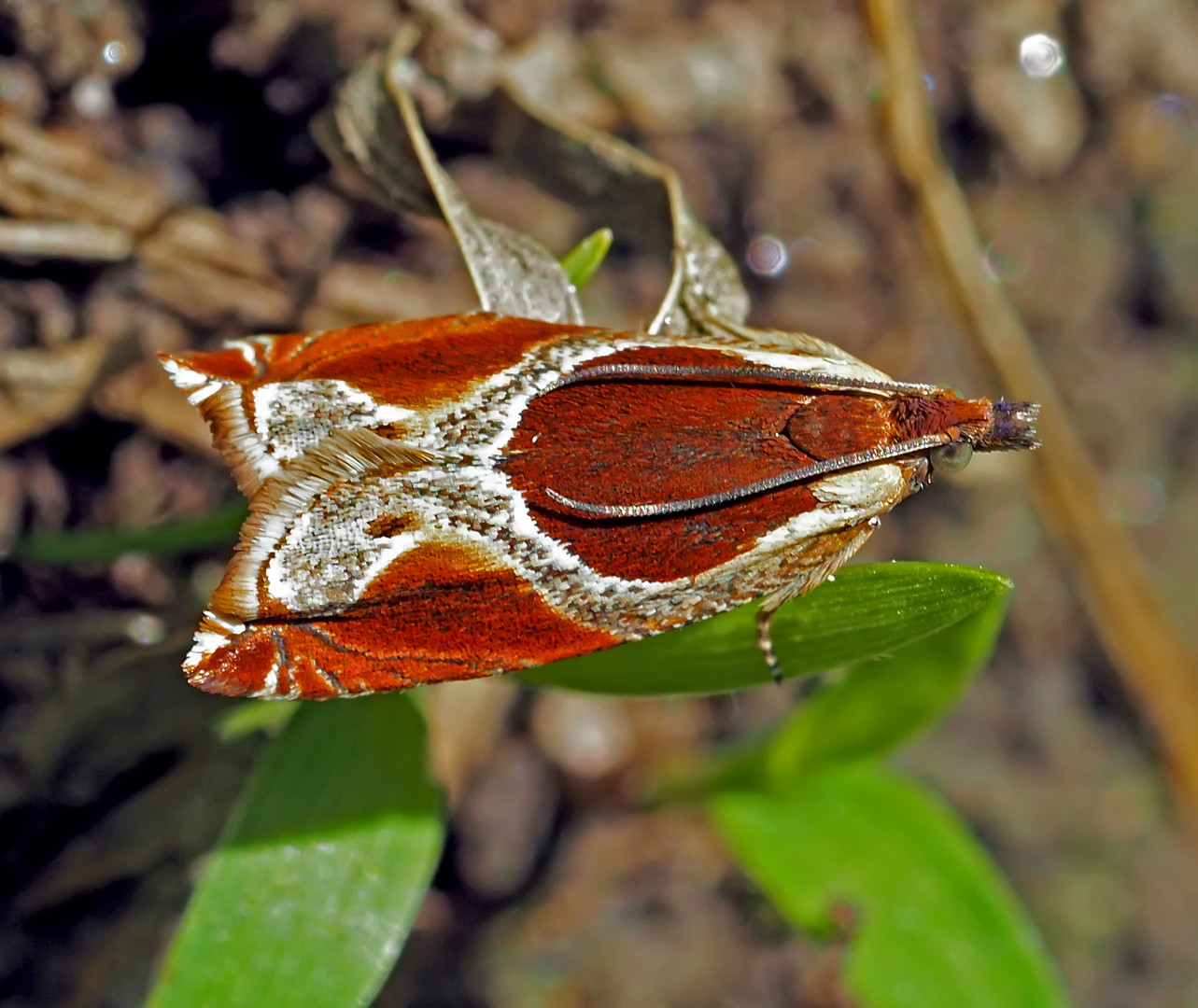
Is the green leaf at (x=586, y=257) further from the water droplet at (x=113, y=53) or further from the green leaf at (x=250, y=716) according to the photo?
the water droplet at (x=113, y=53)

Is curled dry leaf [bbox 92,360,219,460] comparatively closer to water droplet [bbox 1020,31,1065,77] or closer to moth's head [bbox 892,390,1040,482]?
moth's head [bbox 892,390,1040,482]

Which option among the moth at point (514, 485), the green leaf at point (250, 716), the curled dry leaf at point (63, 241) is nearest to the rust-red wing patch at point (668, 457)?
the moth at point (514, 485)

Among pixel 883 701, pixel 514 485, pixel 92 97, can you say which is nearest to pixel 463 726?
pixel 883 701

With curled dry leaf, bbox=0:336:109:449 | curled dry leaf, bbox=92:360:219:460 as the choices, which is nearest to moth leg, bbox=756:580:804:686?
curled dry leaf, bbox=92:360:219:460

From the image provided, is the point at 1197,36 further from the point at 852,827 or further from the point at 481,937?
the point at 481,937

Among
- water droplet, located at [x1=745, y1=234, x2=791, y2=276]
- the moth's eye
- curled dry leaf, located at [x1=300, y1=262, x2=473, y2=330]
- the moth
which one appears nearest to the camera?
the moth

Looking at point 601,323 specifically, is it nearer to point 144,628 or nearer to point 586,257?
point 586,257
